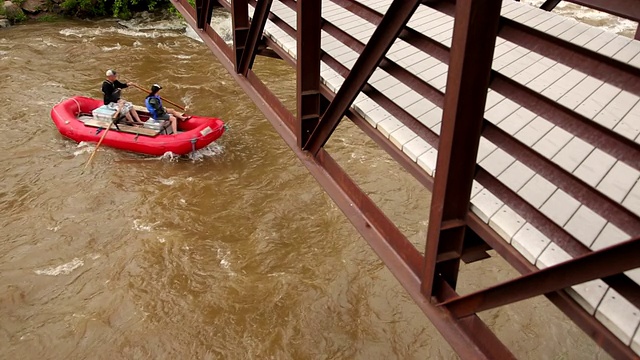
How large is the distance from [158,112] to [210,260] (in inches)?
154

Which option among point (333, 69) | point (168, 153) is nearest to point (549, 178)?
point (333, 69)

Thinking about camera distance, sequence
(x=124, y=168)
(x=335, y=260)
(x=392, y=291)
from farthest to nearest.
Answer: (x=124, y=168) → (x=335, y=260) → (x=392, y=291)

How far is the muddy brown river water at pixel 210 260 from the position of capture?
23.1ft

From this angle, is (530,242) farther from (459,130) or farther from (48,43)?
(48,43)

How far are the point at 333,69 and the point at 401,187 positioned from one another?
218 inches

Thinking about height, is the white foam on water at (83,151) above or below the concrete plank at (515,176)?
below

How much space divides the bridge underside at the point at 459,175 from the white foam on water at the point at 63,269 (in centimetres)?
535

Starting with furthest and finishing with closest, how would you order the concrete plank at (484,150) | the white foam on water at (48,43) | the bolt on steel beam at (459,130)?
the white foam on water at (48,43), the concrete plank at (484,150), the bolt on steel beam at (459,130)

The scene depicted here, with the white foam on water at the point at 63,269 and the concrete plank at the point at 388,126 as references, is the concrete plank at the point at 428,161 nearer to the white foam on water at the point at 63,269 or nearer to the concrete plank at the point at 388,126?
the concrete plank at the point at 388,126

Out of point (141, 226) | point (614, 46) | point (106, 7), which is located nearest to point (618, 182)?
point (614, 46)

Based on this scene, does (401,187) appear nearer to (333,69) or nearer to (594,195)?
(333,69)

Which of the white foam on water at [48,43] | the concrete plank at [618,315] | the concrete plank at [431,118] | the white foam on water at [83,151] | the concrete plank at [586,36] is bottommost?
the white foam on water at [83,151]

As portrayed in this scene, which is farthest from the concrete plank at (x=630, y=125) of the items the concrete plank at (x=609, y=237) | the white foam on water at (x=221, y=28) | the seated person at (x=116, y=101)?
the white foam on water at (x=221, y=28)

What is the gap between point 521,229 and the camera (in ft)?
9.15
